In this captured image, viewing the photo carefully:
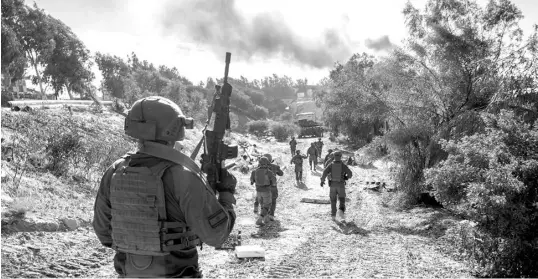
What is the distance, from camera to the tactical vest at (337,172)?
35.5ft

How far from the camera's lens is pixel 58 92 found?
37594 mm

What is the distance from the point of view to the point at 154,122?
9.50 feet

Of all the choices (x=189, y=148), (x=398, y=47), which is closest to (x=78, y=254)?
(x=398, y=47)

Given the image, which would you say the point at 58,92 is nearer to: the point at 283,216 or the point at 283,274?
the point at 283,216

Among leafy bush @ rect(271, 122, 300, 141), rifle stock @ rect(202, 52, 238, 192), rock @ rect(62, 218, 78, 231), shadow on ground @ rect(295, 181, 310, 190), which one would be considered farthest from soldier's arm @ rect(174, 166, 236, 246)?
leafy bush @ rect(271, 122, 300, 141)

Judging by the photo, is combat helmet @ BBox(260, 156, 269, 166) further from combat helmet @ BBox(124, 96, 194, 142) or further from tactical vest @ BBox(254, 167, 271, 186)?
combat helmet @ BBox(124, 96, 194, 142)

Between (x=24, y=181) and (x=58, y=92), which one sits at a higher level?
(x=58, y=92)

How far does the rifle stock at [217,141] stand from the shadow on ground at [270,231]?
5.60 m

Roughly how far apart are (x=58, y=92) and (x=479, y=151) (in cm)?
3789

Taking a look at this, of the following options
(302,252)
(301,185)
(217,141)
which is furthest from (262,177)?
(301,185)

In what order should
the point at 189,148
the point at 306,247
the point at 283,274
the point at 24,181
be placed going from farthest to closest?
the point at 189,148 → the point at 24,181 → the point at 306,247 → the point at 283,274

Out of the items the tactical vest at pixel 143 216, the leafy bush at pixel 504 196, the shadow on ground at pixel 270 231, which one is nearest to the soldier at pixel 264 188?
the shadow on ground at pixel 270 231

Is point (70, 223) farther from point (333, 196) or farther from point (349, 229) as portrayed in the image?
point (333, 196)

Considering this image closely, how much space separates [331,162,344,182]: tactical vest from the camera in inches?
426
